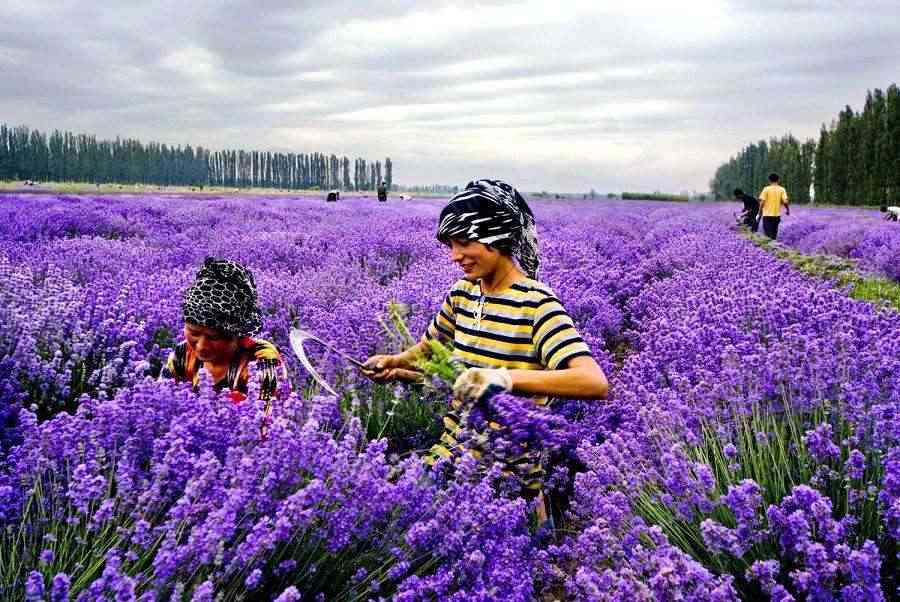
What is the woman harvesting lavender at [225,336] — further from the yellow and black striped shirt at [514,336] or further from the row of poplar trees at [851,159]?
the row of poplar trees at [851,159]

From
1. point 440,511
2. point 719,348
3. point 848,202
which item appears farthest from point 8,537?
point 848,202

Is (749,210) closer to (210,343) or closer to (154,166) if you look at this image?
(210,343)

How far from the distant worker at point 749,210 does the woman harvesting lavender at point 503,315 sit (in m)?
18.2

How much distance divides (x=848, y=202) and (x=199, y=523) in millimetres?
46261

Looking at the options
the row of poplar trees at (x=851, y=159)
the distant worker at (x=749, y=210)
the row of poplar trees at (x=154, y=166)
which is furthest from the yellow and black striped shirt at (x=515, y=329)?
the row of poplar trees at (x=154, y=166)

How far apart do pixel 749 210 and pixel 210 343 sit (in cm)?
2021

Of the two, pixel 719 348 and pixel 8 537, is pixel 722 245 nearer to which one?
pixel 719 348

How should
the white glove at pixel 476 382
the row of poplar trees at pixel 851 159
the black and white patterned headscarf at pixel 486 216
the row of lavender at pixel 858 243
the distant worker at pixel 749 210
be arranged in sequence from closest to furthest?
the white glove at pixel 476 382 → the black and white patterned headscarf at pixel 486 216 → the row of lavender at pixel 858 243 → the distant worker at pixel 749 210 → the row of poplar trees at pixel 851 159

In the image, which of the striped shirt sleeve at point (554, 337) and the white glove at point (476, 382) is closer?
the white glove at point (476, 382)

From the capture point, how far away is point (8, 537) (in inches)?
60.2

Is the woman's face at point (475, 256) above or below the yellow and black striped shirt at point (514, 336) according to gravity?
above

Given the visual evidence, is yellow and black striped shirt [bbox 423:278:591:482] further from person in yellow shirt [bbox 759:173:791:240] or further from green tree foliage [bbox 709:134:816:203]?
green tree foliage [bbox 709:134:816:203]

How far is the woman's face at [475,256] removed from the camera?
2238 mm

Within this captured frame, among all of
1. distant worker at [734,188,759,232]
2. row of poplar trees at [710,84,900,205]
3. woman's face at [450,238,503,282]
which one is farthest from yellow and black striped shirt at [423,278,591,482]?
row of poplar trees at [710,84,900,205]
